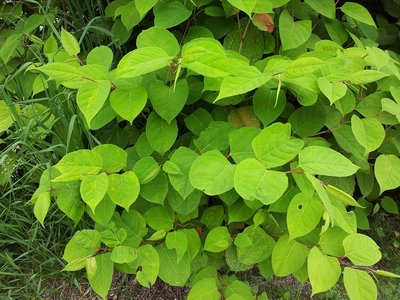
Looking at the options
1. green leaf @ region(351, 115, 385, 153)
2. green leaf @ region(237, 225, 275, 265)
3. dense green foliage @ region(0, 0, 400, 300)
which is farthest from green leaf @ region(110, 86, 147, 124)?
green leaf @ region(351, 115, 385, 153)

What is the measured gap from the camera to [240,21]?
1.95 metres

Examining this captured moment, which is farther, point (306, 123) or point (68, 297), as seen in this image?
point (68, 297)

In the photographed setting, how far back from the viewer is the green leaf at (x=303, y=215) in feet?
4.94

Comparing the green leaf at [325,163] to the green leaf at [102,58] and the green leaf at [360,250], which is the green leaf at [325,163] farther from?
the green leaf at [102,58]

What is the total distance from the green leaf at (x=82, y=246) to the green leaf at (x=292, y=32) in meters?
0.99

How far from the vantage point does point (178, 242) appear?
172 centimetres

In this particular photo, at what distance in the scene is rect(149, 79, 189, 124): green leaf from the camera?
161 centimetres

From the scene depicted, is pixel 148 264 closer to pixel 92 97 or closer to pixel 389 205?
pixel 92 97

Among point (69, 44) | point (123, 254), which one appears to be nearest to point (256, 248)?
point (123, 254)

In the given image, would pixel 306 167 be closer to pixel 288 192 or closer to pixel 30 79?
pixel 288 192

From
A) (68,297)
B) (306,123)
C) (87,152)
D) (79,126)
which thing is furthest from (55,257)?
(306,123)

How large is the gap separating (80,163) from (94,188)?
0.34 feet

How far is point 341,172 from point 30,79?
55.7 inches

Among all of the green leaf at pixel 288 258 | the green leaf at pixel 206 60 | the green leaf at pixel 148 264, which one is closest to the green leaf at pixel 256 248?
the green leaf at pixel 288 258
